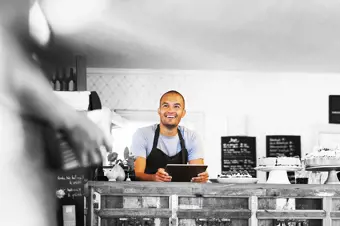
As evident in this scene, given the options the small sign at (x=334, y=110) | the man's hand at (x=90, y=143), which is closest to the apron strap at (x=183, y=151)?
the man's hand at (x=90, y=143)

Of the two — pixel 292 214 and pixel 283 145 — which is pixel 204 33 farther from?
pixel 283 145

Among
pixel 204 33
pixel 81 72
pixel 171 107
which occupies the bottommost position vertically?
pixel 171 107

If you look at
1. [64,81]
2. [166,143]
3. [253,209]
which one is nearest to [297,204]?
[253,209]

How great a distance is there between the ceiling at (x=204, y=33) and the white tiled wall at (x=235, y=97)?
0.74 ft

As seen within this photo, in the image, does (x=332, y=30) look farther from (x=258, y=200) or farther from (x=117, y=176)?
(x=117, y=176)

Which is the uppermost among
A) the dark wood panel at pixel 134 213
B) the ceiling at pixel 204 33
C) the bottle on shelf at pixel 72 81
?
the ceiling at pixel 204 33

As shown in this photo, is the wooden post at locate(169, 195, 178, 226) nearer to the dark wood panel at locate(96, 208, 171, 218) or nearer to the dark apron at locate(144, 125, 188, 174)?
the dark wood panel at locate(96, 208, 171, 218)

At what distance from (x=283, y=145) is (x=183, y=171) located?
3729 millimetres

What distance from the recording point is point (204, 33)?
16.8 feet

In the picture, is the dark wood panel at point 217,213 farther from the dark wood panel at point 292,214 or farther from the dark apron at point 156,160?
the dark apron at point 156,160

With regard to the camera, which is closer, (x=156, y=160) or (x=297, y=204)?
(x=297, y=204)

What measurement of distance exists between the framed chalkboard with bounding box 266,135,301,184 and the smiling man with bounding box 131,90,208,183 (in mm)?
3041

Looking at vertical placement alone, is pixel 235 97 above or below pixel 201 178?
above

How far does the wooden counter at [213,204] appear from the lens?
3486 mm
